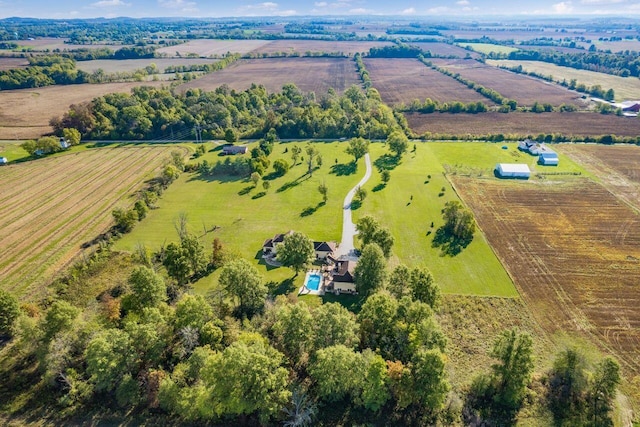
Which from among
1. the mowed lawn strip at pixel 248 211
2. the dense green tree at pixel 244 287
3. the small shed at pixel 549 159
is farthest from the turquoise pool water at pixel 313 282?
the small shed at pixel 549 159

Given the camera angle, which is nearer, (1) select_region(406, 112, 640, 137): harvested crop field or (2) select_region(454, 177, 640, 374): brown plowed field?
(2) select_region(454, 177, 640, 374): brown plowed field

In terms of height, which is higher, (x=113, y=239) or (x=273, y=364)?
(x=273, y=364)

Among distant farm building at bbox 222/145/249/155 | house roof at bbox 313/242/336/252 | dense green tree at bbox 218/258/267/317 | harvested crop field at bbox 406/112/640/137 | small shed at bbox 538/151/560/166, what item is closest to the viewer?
dense green tree at bbox 218/258/267/317

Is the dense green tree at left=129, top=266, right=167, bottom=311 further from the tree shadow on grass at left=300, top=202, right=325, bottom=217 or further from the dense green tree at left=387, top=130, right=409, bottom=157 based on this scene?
the dense green tree at left=387, top=130, right=409, bottom=157

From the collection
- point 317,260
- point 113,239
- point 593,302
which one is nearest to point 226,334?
point 317,260

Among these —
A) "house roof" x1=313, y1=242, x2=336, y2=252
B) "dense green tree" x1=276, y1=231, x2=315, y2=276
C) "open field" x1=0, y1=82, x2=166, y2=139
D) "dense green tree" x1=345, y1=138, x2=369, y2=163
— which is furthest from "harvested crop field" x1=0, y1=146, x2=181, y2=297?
"dense green tree" x1=345, y1=138, x2=369, y2=163

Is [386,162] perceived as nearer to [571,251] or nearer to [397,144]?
[397,144]

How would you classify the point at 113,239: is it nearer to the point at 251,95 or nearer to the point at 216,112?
the point at 216,112
